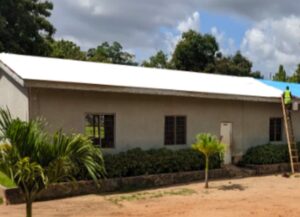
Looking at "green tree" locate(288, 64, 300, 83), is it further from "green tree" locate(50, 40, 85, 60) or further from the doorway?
the doorway

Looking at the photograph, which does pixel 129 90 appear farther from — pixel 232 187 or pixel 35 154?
pixel 35 154

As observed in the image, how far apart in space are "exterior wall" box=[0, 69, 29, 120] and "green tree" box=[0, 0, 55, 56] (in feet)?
40.2

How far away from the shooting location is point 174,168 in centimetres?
1642

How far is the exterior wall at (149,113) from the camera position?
14.3 m

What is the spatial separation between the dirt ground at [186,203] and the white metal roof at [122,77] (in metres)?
3.61

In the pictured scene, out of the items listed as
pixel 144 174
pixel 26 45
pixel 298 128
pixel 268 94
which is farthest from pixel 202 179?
pixel 26 45

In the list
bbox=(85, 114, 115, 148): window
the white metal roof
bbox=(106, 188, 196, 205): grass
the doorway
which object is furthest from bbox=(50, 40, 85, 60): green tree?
bbox=(106, 188, 196, 205): grass

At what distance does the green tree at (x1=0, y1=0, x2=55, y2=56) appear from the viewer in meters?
27.7

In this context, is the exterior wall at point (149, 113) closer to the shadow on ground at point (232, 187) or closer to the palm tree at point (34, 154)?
the shadow on ground at point (232, 187)

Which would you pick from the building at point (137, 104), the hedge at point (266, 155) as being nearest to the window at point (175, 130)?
the building at point (137, 104)

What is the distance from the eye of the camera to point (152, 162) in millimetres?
15734

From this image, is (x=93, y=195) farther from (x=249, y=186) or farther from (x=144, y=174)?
(x=249, y=186)

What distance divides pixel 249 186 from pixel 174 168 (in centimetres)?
269

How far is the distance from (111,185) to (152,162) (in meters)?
1.86
